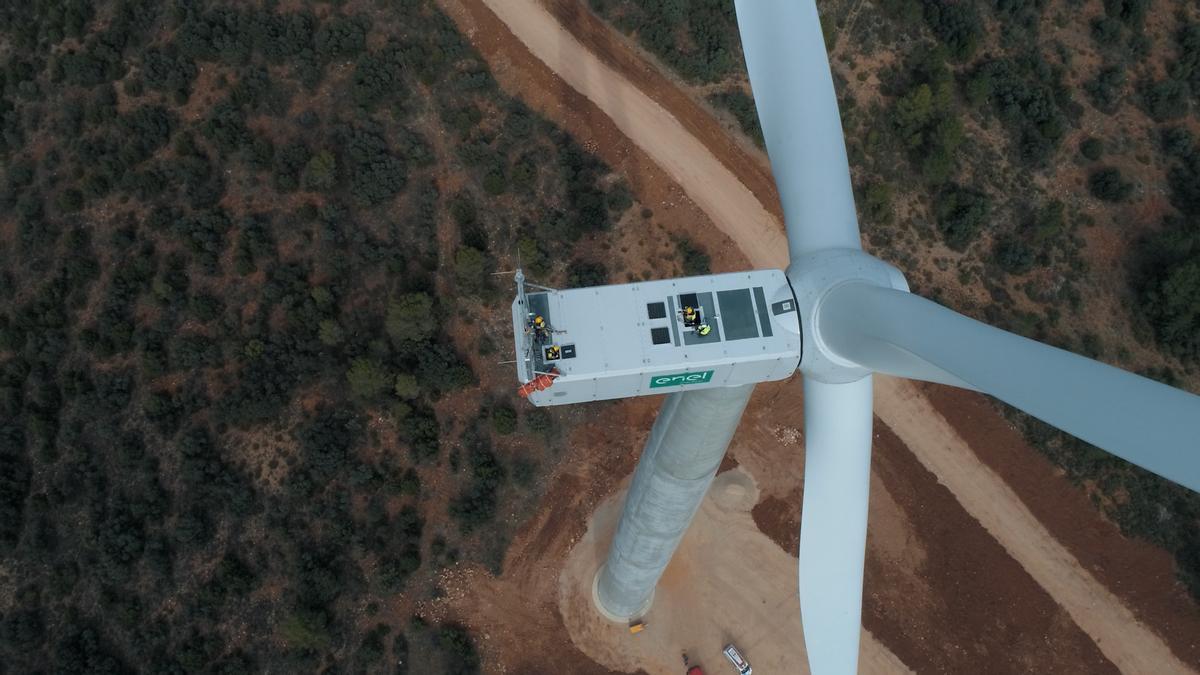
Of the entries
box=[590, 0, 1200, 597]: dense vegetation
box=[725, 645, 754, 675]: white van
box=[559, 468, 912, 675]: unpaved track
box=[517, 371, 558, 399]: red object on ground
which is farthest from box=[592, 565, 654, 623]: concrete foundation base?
box=[590, 0, 1200, 597]: dense vegetation

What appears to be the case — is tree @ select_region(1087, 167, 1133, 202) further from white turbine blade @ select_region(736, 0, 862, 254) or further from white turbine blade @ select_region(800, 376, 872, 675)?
white turbine blade @ select_region(800, 376, 872, 675)

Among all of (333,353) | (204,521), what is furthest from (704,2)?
(204,521)

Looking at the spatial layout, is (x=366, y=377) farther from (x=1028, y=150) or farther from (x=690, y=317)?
(x=1028, y=150)

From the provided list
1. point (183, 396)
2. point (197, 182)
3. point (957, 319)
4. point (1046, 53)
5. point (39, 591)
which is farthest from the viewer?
Result: point (1046, 53)

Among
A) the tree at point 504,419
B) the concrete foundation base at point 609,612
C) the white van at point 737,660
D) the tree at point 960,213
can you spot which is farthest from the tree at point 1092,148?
the tree at point 504,419

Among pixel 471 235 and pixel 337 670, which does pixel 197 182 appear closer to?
pixel 471 235

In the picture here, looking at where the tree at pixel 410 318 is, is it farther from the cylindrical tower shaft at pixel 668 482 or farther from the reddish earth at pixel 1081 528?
the reddish earth at pixel 1081 528
